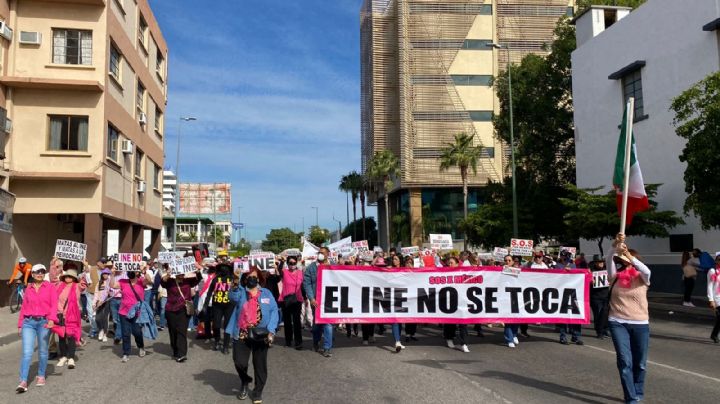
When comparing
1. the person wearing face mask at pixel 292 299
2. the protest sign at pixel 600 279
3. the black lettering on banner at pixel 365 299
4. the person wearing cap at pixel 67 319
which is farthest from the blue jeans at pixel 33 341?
the protest sign at pixel 600 279

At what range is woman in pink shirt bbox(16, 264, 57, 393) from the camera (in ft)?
27.7

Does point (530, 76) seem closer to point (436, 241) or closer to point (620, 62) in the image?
point (620, 62)

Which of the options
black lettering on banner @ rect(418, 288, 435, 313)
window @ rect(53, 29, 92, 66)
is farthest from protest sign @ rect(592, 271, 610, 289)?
window @ rect(53, 29, 92, 66)

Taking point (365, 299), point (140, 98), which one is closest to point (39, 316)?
point (365, 299)

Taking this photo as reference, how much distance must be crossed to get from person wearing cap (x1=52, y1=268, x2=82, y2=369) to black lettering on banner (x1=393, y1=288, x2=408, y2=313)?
5.44m

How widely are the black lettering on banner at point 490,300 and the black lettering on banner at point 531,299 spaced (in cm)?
58

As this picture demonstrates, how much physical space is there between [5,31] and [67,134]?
4.04 metres

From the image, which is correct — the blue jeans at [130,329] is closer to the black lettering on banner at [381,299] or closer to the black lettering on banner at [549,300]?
the black lettering on banner at [381,299]

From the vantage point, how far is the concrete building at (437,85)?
2488 inches

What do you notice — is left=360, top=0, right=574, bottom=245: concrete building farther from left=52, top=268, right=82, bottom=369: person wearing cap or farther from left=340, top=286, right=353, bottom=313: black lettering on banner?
left=52, top=268, right=82, bottom=369: person wearing cap

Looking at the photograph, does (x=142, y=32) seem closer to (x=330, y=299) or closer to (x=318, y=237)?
(x=330, y=299)

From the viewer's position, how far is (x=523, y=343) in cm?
1176

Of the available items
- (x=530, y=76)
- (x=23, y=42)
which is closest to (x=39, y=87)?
(x=23, y=42)

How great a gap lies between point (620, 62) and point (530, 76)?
10.6 meters
